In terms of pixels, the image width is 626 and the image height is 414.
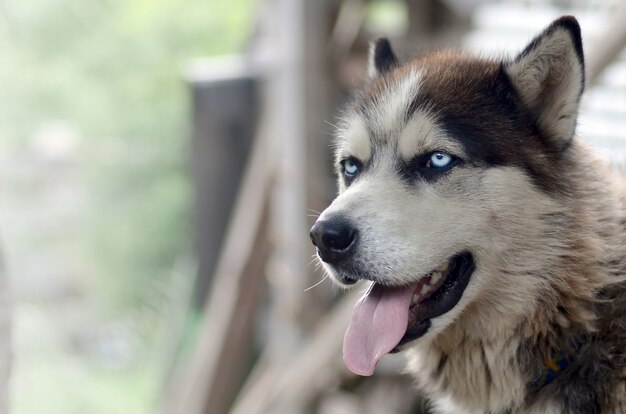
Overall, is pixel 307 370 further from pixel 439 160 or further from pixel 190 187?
pixel 190 187

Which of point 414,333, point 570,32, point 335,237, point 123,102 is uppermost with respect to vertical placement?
point 570,32

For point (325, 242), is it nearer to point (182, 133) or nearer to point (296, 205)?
point (296, 205)

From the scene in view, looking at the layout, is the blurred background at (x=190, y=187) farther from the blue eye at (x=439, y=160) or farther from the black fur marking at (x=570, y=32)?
the black fur marking at (x=570, y=32)

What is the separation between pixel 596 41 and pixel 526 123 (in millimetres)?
1354

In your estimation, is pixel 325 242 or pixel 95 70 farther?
pixel 95 70

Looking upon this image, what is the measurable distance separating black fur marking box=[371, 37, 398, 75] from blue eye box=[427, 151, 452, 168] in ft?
1.90

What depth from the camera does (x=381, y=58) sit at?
9.20ft

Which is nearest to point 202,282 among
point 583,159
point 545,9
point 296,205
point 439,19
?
point 296,205

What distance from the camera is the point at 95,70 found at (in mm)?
9203

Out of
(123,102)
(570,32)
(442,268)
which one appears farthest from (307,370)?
(123,102)

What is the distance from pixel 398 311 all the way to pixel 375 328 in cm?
8

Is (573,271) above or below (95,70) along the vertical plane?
above

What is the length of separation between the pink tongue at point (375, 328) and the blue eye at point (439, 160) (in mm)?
328

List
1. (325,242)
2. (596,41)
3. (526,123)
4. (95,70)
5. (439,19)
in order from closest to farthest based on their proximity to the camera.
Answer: (325,242) → (526,123) → (596,41) → (439,19) → (95,70)
